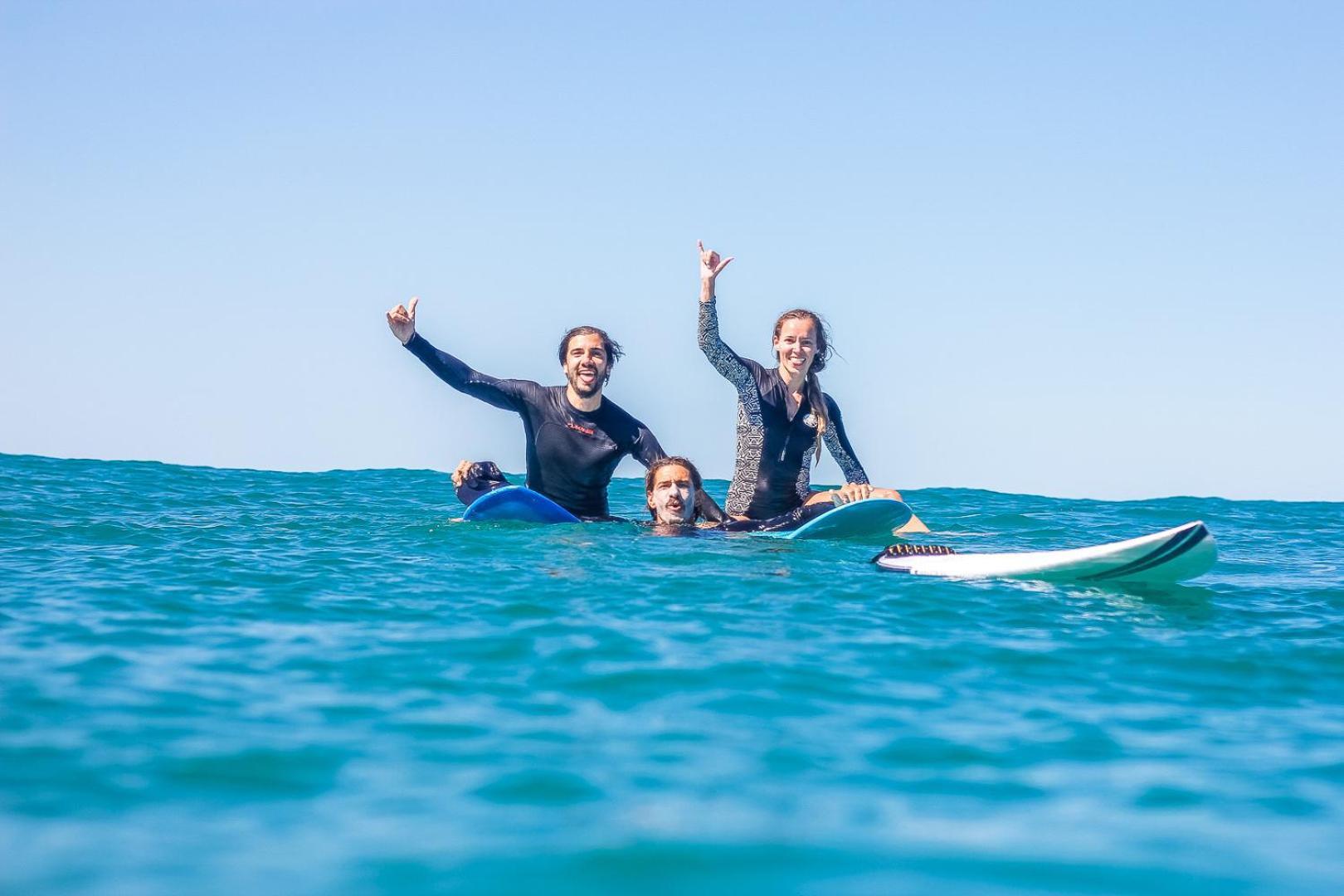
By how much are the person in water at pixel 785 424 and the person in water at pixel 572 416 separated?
0.54 meters

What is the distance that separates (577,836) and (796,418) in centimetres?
775

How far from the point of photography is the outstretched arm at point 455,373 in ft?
35.7

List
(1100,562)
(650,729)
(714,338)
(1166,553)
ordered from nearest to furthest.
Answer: (650,729) → (1166,553) → (1100,562) → (714,338)

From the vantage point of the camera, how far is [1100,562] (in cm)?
788

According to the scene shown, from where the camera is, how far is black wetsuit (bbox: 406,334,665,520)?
36.1 feet

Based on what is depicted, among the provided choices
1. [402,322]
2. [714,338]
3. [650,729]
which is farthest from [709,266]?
[650,729]

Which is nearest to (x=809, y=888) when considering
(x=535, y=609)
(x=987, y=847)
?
(x=987, y=847)

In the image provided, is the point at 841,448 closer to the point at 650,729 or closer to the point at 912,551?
the point at 912,551

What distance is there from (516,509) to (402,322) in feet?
7.09

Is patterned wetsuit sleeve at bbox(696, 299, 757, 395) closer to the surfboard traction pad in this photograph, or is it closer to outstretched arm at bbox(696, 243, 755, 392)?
outstretched arm at bbox(696, 243, 755, 392)

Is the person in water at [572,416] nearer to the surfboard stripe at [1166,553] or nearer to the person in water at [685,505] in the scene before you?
the person in water at [685,505]

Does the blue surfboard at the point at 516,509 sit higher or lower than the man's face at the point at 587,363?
lower

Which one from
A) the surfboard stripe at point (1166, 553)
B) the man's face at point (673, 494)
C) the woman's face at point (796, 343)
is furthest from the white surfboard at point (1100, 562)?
the woman's face at point (796, 343)

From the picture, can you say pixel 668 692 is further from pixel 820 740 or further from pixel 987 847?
pixel 987 847
